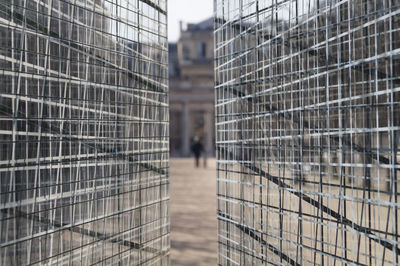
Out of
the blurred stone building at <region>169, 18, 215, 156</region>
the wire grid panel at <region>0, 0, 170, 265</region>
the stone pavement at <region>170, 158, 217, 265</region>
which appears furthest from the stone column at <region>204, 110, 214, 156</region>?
the wire grid panel at <region>0, 0, 170, 265</region>

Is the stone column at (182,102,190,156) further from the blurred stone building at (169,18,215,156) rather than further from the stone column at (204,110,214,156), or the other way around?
the stone column at (204,110,214,156)

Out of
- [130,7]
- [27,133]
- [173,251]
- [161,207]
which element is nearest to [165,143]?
[161,207]

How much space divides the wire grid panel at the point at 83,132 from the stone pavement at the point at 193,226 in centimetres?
159

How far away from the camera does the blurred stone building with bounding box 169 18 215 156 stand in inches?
1287

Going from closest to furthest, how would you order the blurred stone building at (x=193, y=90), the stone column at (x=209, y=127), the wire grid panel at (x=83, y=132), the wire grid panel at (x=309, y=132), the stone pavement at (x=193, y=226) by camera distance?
the wire grid panel at (x=309, y=132)
the wire grid panel at (x=83, y=132)
the stone pavement at (x=193, y=226)
the blurred stone building at (x=193, y=90)
the stone column at (x=209, y=127)

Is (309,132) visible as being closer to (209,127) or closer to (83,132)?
(83,132)

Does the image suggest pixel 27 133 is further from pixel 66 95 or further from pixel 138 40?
pixel 138 40

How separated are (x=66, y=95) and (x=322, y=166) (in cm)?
154

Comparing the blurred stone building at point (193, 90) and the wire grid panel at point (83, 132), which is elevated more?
the blurred stone building at point (193, 90)

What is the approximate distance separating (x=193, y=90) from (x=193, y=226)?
86.9 feet

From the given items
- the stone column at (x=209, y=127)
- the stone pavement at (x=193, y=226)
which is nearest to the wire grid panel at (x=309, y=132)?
the stone pavement at (x=193, y=226)

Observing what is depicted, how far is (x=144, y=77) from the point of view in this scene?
10.7ft

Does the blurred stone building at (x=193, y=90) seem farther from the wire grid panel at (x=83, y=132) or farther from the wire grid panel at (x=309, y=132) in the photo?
the wire grid panel at (x=309, y=132)

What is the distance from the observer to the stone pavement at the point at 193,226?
196 inches
